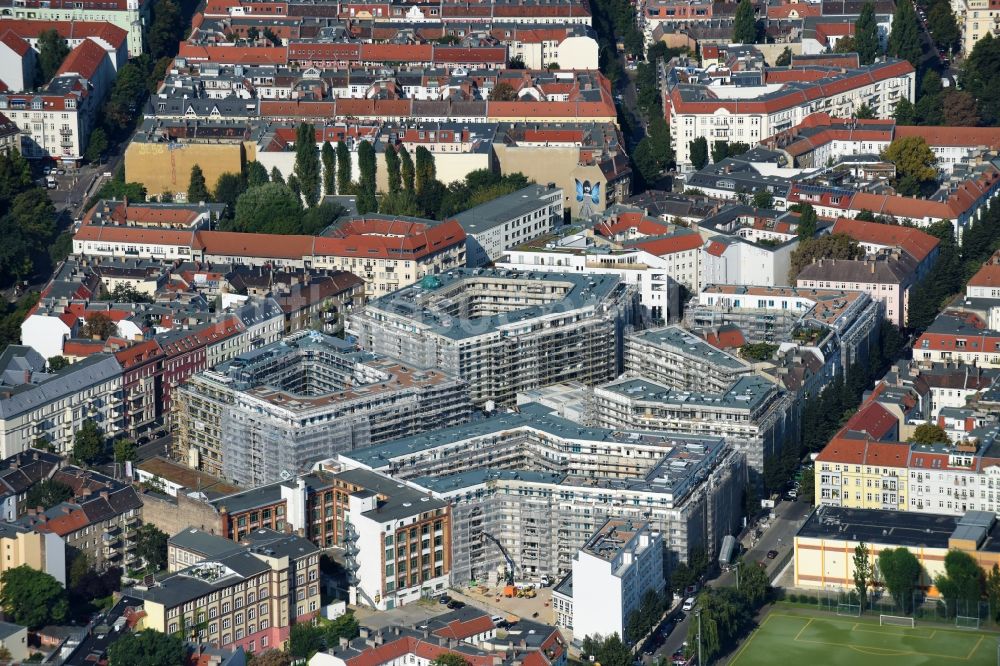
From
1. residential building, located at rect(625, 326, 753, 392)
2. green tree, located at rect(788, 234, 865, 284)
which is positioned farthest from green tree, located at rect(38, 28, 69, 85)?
residential building, located at rect(625, 326, 753, 392)

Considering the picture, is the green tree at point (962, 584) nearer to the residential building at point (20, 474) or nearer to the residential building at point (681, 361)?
the residential building at point (681, 361)

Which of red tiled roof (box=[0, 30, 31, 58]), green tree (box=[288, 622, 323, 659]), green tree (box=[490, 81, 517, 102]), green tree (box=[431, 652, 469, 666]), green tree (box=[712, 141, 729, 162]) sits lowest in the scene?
green tree (box=[288, 622, 323, 659])

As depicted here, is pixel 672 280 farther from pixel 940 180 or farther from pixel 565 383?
pixel 940 180

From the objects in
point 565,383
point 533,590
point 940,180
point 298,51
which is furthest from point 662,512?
point 298,51

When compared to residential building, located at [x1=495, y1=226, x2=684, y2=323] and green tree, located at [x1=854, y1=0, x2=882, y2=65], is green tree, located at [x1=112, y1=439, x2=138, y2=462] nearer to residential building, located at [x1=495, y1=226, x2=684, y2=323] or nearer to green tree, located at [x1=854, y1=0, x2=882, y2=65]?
residential building, located at [x1=495, y1=226, x2=684, y2=323]

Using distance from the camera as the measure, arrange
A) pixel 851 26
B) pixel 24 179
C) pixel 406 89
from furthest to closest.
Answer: pixel 851 26, pixel 406 89, pixel 24 179

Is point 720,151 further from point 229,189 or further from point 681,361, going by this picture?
point 681,361
